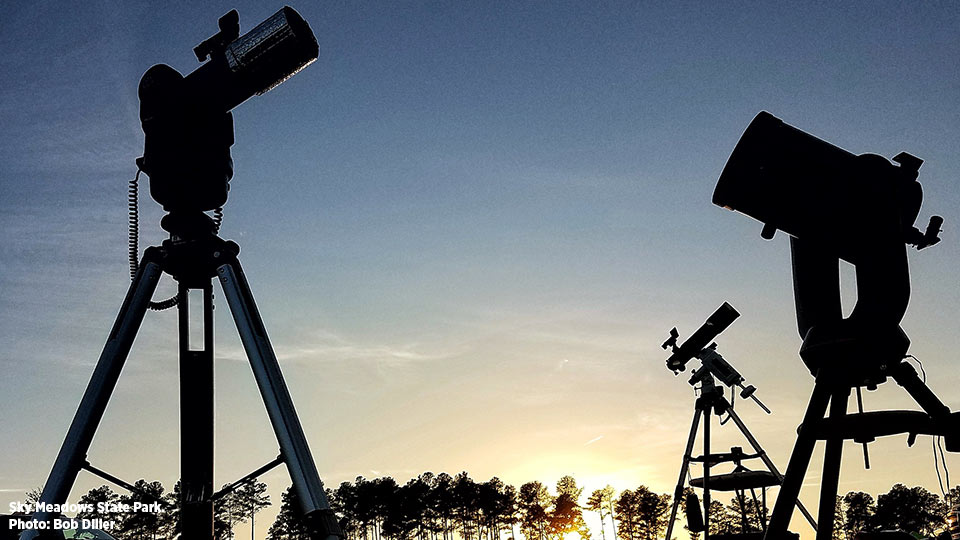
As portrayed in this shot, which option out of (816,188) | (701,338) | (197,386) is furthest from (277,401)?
(701,338)

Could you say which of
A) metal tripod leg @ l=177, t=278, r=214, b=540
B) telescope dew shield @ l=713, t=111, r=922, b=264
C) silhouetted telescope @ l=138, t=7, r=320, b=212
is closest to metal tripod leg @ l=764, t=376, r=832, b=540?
telescope dew shield @ l=713, t=111, r=922, b=264

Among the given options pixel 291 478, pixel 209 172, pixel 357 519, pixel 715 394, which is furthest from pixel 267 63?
pixel 357 519

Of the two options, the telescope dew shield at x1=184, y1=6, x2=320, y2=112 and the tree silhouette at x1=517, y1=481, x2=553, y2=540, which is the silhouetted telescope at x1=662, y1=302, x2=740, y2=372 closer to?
the telescope dew shield at x1=184, y1=6, x2=320, y2=112

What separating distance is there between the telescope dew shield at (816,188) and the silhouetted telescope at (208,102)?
7.91ft

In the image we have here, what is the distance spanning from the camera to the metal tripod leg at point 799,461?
7.98 ft

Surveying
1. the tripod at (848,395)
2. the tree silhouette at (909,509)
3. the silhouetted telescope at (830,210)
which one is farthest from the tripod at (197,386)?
the tree silhouette at (909,509)

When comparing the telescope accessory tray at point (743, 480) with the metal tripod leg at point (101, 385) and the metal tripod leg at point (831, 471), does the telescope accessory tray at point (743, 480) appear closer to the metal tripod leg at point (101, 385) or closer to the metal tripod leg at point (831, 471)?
the metal tripod leg at point (831, 471)

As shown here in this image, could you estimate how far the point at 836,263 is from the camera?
2691 mm

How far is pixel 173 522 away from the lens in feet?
11.9

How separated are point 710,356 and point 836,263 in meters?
7.51

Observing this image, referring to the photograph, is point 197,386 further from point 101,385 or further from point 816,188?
point 816,188

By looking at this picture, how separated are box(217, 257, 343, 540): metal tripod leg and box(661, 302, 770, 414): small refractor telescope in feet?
25.2

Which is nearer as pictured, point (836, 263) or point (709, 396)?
point (836, 263)

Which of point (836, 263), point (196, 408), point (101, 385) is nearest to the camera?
point (836, 263)
